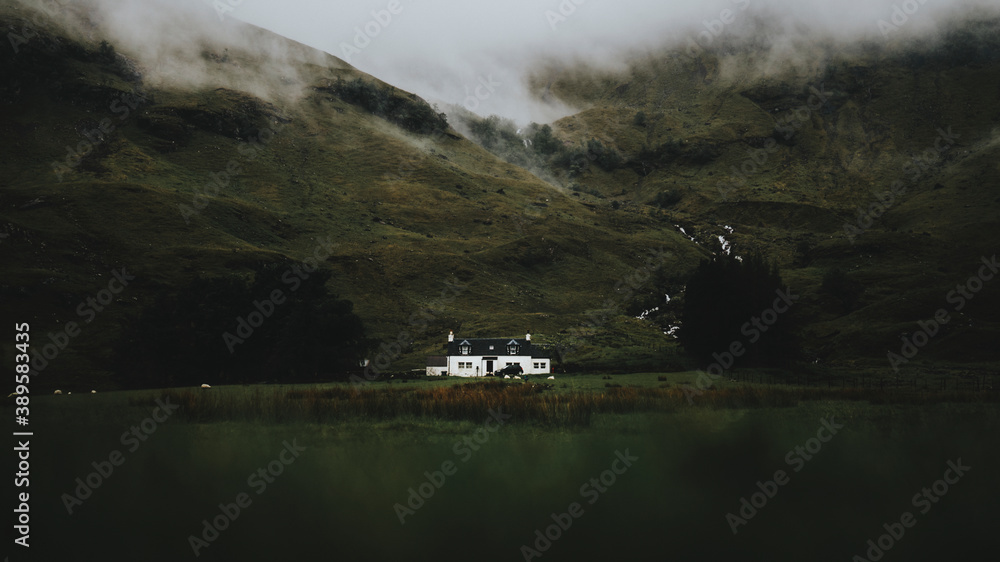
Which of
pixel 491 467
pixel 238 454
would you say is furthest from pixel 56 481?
pixel 491 467

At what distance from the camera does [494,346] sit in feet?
349

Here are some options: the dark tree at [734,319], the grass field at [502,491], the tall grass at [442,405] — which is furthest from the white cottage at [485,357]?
the grass field at [502,491]

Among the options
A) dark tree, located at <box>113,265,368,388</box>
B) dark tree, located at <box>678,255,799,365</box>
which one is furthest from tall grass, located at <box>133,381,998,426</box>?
dark tree, located at <box>678,255,799,365</box>

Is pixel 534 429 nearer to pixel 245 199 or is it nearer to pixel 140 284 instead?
pixel 140 284

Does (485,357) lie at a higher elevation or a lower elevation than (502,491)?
higher

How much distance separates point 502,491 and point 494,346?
91934 mm

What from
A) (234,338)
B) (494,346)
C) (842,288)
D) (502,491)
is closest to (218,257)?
(494,346)

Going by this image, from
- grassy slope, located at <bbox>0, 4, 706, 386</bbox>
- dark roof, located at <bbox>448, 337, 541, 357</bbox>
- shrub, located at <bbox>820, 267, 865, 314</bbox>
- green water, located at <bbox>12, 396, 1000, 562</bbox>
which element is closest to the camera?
green water, located at <bbox>12, 396, 1000, 562</bbox>

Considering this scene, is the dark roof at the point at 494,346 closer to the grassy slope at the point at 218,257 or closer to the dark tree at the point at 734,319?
the grassy slope at the point at 218,257

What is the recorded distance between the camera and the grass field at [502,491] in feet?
38.9

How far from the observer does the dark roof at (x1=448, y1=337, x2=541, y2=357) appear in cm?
10331

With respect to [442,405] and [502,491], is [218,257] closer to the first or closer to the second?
[442,405]

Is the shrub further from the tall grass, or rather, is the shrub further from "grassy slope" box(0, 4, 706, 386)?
the tall grass

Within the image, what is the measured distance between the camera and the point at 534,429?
2462 cm
